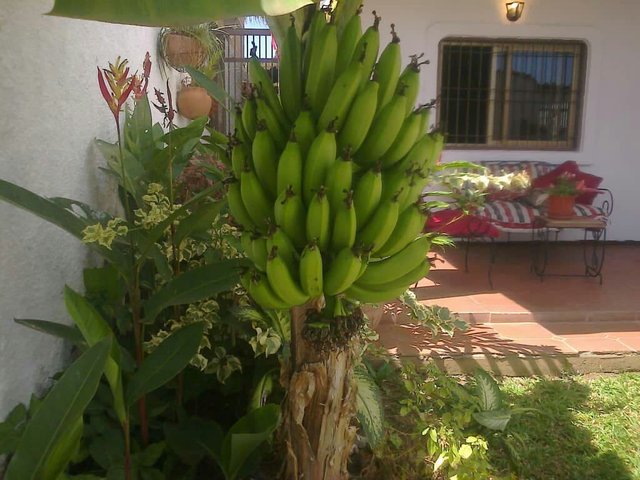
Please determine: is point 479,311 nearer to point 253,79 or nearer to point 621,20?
A: point 253,79

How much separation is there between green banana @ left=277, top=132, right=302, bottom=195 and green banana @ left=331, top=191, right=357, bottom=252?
0.38 ft

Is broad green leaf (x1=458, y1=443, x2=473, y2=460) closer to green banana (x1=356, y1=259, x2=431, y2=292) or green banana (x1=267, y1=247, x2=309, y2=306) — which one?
A: green banana (x1=356, y1=259, x2=431, y2=292)

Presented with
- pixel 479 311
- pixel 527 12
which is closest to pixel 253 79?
pixel 479 311

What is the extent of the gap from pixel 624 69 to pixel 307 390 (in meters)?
6.96

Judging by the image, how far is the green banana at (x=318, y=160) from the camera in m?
1.39

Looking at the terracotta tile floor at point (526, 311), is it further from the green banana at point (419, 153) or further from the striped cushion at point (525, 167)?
the green banana at point (419, 153)

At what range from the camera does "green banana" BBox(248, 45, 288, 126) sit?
1.54 meters

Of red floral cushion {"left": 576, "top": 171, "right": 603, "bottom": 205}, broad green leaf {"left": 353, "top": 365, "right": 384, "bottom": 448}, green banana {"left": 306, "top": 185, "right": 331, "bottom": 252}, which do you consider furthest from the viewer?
red floral cushion {"left": 576, "top": 171, "right": 603, "bottom": 205}

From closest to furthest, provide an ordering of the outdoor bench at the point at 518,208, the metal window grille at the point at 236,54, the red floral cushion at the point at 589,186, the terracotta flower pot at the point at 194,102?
1. the terracotta flower pot at the point at 194,102
2. the outdoor bench at the point at 518,208
3. the red floral cushion at the point at 589,186
4. the metal window grille at the point at 236,54

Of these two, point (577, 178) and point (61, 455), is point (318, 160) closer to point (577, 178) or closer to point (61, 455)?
point (61, 455)

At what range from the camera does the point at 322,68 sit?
4.82ft

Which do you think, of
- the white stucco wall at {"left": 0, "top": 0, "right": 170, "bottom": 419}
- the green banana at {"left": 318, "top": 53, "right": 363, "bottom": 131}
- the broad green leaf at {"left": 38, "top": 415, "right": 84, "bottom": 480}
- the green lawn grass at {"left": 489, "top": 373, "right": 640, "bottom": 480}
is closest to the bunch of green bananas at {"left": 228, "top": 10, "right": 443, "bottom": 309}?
the green banana at {"left": 318, "top": 53, "right": 363, "bottom": 131}

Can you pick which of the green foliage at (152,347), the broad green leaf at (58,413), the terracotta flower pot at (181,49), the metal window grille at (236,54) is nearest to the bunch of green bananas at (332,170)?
the green foliage at (152,347)

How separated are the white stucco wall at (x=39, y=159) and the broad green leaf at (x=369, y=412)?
112 centimetres
